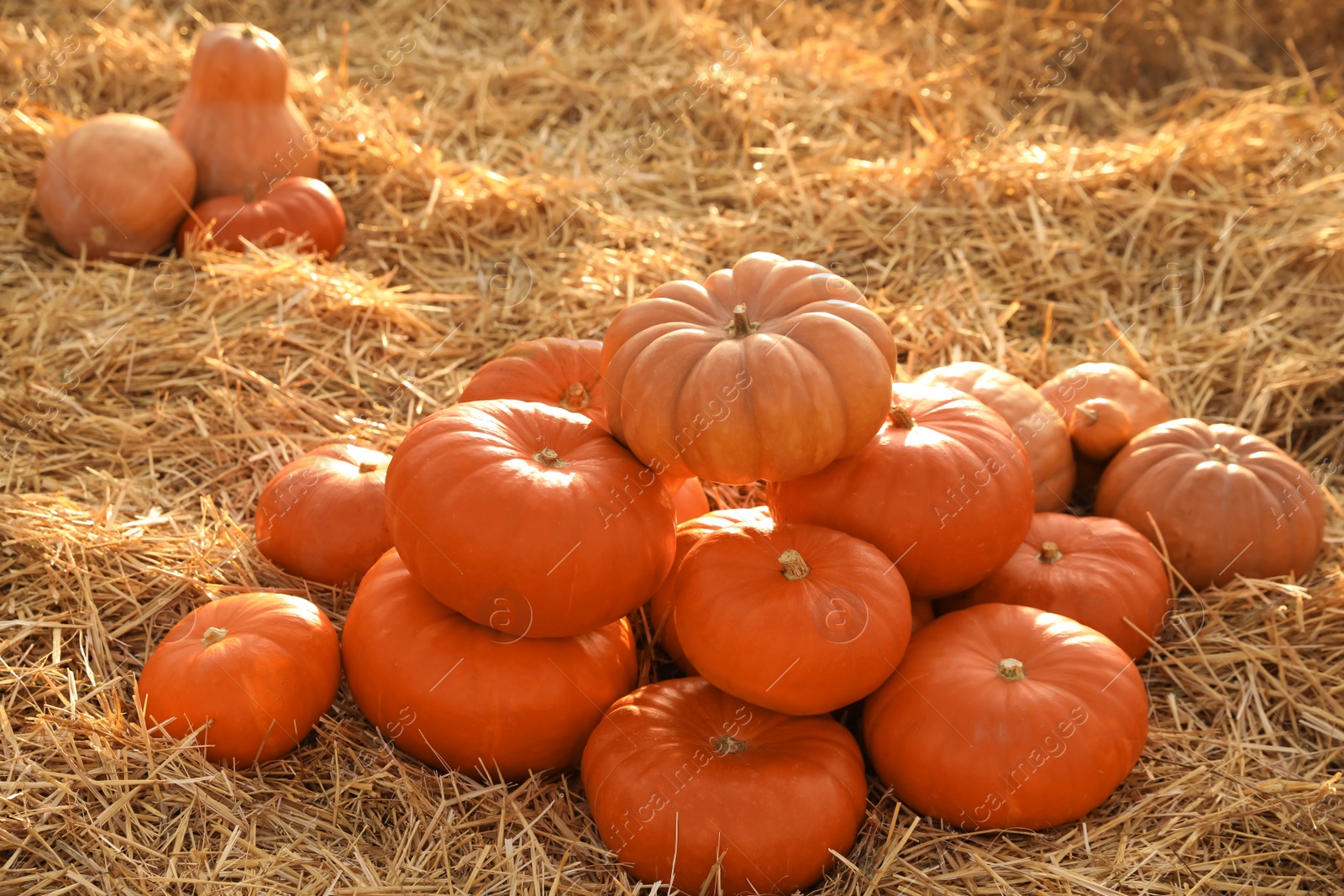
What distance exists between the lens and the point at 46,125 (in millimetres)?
5016

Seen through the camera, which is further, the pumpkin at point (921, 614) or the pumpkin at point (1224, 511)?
the pumpkin at point (1224, 511)

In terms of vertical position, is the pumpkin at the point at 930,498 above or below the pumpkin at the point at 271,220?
above

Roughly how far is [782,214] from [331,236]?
203 centimetres

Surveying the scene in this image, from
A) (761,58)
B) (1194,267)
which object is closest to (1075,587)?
(1194,267)

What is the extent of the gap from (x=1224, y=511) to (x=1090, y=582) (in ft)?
2.04

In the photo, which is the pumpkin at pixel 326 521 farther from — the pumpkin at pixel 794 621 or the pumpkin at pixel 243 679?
the pumpkin at pixel 794 621

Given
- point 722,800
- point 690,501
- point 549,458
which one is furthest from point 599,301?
point 722,800

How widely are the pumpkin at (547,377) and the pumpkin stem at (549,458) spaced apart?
53cm

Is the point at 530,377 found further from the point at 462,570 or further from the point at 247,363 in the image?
the point at 247,363

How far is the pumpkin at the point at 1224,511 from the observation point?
3.23 meters

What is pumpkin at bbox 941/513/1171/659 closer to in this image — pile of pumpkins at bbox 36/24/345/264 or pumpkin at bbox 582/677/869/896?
pumpkin at bbox 582/677/869/896

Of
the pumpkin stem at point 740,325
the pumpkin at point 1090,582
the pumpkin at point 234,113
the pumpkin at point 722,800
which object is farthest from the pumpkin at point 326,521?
the pumpkin at point 234,113

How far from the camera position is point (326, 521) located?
301 cm

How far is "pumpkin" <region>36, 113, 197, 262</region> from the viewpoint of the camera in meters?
4.45
